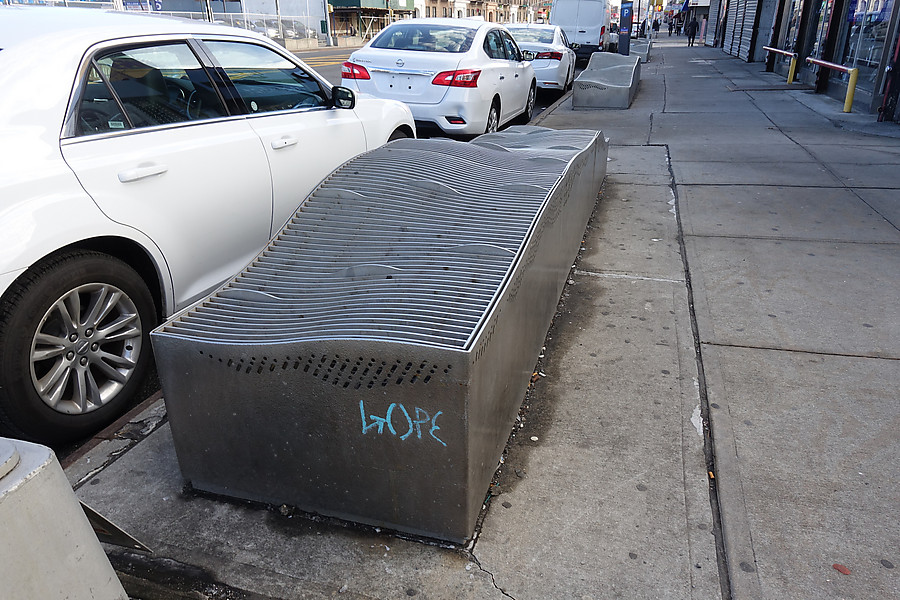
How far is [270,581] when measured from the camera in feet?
7.39

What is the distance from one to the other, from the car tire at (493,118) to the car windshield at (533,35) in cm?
649

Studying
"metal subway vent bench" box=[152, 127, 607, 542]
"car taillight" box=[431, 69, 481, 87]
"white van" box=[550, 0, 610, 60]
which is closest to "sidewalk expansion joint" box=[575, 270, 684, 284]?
"metal subway vent bench" box=[152, 127, 607, 542]

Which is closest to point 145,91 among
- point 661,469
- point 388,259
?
point 388,259

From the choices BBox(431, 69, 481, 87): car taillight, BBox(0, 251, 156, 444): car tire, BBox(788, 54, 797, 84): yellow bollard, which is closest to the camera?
BBox(0, 251, 156, 444): car tire

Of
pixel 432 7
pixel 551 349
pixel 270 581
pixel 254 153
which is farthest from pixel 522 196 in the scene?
pixel 432 7

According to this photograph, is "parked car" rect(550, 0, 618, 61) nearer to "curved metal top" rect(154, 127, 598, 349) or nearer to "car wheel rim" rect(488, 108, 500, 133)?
"car wheel rim" rect(488, 108, 500, 133)

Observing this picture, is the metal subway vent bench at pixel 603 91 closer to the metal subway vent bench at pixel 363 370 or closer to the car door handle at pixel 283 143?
the car door handle at pixel 283 143

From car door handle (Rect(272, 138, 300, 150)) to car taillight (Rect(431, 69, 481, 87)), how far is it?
13.9 ft

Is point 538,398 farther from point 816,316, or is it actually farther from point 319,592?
point 816,316

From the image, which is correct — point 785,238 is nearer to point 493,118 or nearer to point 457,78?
point 457,78

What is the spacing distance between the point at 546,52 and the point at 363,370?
13.9 m

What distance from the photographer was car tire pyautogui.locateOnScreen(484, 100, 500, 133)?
892 centimetres

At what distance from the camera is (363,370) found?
7.46 feet

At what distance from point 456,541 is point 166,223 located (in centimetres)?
217
